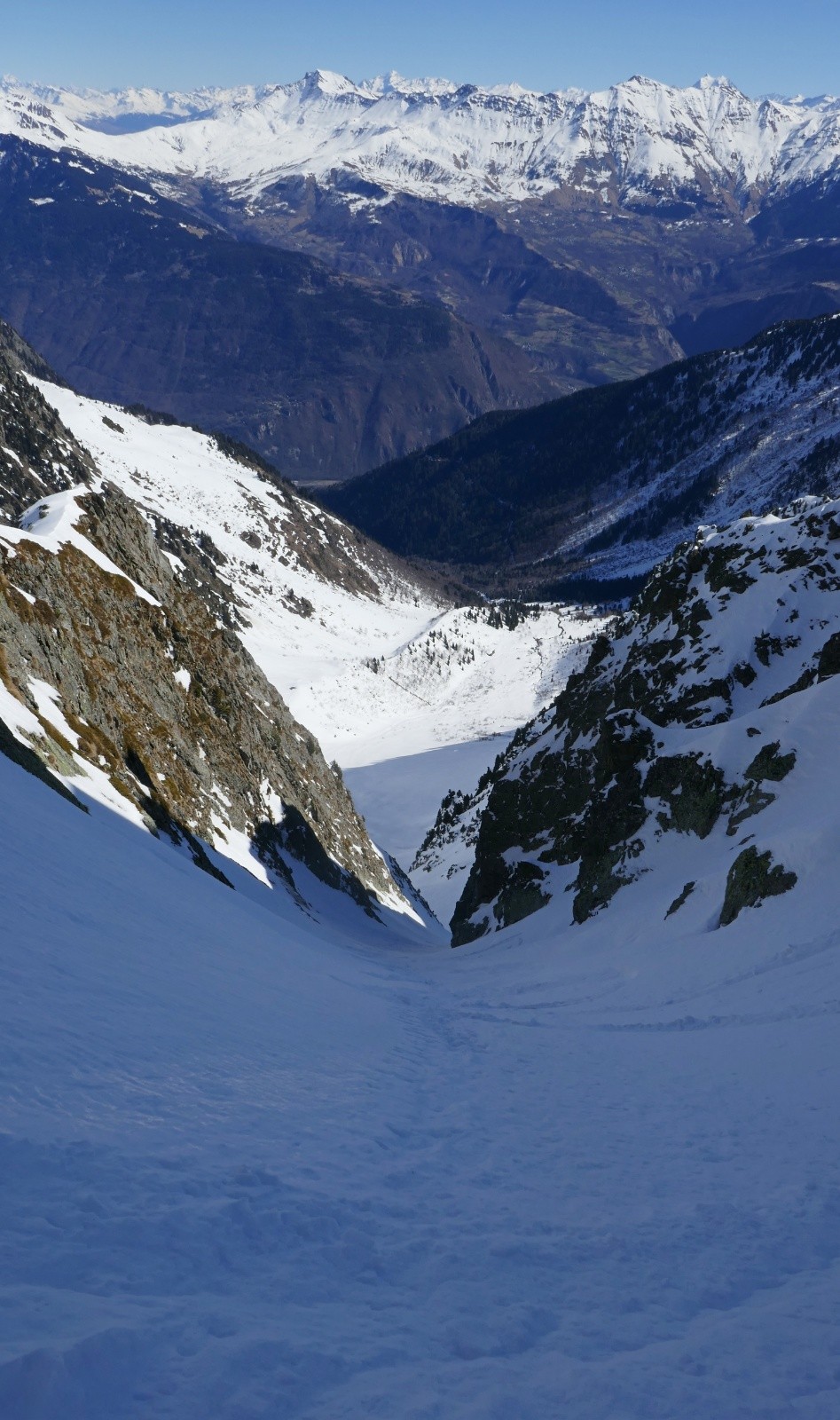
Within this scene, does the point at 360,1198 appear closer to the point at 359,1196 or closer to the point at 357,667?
the point at 359,1196

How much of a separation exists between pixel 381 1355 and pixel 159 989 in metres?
8.90

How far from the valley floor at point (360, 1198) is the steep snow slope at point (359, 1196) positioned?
0.04m

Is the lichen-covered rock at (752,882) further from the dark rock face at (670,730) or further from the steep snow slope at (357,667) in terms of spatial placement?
the steep snow slope at (357,667)

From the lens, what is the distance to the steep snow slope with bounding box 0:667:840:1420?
729cm

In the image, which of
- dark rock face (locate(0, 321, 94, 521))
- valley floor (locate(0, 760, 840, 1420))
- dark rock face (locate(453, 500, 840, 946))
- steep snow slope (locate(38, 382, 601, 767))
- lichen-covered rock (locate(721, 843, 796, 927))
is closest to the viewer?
valley floor (locate(0, 760, 840, 1420))

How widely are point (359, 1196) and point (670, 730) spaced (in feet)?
152

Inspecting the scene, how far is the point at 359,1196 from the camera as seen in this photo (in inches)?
431

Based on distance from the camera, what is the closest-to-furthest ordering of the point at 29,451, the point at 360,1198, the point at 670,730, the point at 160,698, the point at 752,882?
the point at 360,1198
the point at 752,882
the point at 160,698
the point at 670,730
the point at 29,451

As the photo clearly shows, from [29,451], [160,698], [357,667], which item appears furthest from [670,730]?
[29,451]

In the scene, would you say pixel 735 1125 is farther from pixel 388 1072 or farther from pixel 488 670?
pixel 488 670

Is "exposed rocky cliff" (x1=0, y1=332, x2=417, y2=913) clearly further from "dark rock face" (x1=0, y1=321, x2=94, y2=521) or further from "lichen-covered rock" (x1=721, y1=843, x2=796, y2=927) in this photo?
"dark rock face" (x1=0, y1=321, x2=94, y2=521)

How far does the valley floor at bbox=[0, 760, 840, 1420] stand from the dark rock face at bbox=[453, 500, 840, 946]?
23.0 metres

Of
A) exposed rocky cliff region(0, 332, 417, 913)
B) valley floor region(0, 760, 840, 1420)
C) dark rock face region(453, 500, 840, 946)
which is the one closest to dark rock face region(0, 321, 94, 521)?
exposed rocky cliff region(0, 332, 417, 913)

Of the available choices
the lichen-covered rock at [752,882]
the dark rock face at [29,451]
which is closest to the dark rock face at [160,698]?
the lichen-covered rock at [752,882]
